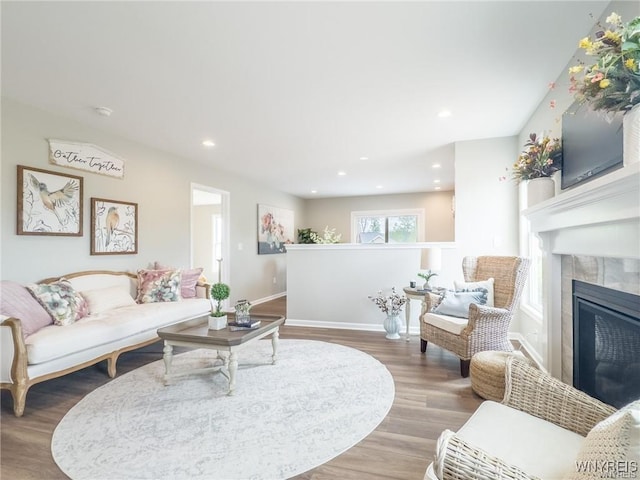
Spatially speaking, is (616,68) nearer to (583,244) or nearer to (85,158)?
(583,244)

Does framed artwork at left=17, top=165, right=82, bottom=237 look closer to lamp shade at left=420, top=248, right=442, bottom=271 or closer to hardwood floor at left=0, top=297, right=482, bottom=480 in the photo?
hardwood floor at left=0, top=297, right=482, bottom=480

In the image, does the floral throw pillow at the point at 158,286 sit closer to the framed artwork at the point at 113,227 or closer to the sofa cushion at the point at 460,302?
the framed artwork at the point at 113,227

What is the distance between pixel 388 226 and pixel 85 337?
288 inches

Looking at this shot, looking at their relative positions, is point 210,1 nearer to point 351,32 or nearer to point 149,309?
point 351,32

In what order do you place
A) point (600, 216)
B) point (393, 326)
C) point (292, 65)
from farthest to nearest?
1. point (393, 326)
2. point (292, 65)
3. point (600, 216)

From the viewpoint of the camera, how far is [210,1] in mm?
1851

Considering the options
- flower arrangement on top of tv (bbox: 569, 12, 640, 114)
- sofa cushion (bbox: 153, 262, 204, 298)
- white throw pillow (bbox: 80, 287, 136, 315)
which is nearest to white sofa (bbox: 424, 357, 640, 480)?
flower arrangement on top of tv (bbox: 569, 12, 640, 114)

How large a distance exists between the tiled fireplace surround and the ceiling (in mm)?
1130

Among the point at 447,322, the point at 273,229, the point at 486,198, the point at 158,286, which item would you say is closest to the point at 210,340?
the point at 158,286

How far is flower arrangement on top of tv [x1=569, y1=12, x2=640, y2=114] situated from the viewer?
3.88ft

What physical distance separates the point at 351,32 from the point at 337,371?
272 cm

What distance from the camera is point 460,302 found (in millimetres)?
3307

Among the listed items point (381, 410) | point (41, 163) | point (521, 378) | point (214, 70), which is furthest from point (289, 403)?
point (41, 163)

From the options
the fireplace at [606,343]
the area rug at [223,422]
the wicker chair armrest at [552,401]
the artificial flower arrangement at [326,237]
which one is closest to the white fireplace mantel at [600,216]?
the fireplace at [606,343]
